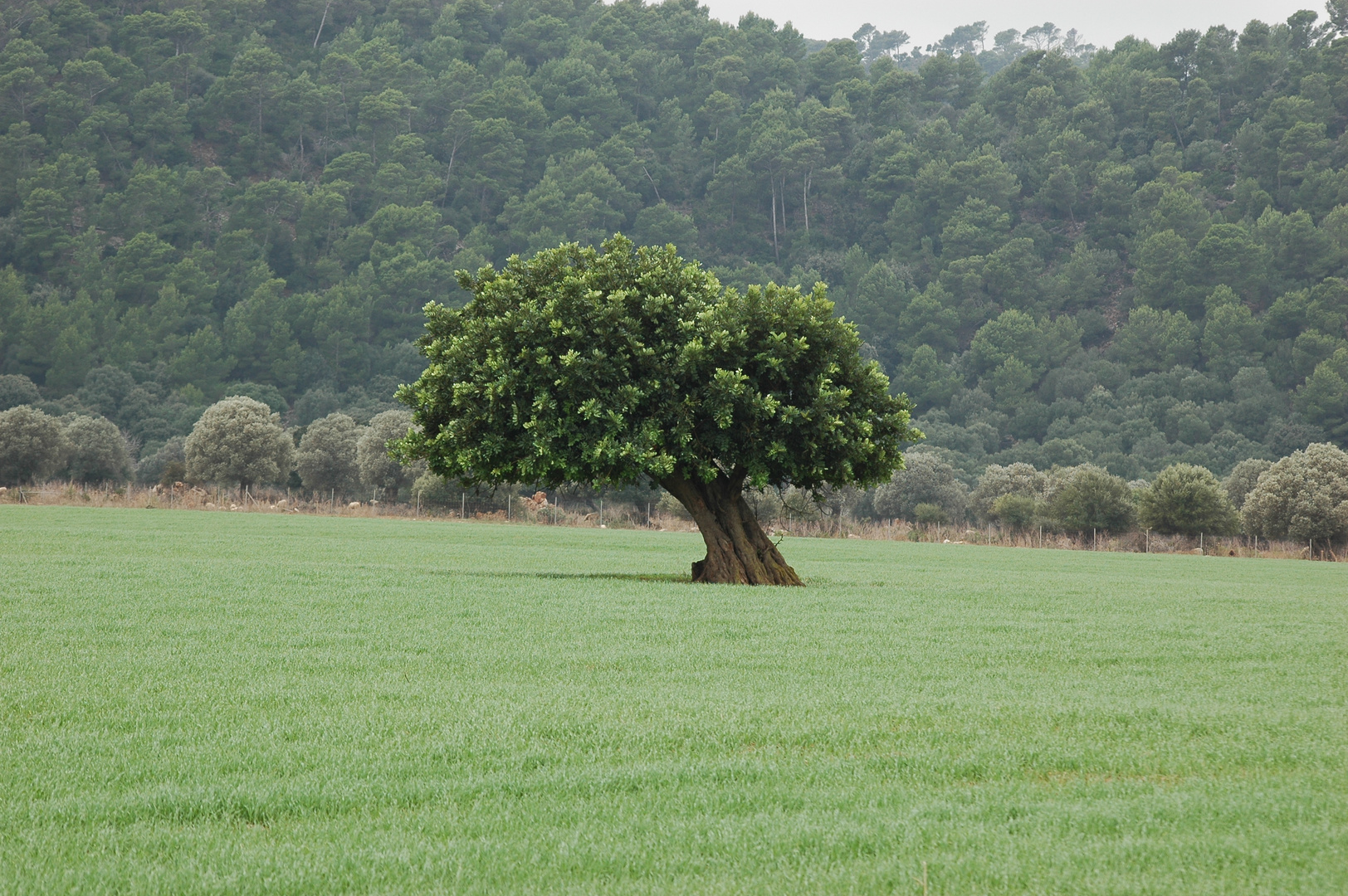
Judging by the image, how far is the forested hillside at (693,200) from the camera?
114 m

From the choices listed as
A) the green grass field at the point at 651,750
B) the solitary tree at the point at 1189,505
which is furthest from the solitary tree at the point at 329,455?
the green grass field at the point at 651,750

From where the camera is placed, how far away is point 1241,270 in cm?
11994

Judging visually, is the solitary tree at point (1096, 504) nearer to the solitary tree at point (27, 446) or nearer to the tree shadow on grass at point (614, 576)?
the tree shadow on grass at point (614, 576)

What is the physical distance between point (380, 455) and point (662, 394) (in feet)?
184

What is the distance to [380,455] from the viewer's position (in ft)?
251

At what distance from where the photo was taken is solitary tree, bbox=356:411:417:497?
76562 mm

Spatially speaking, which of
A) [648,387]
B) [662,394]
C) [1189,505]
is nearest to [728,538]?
[662,394]

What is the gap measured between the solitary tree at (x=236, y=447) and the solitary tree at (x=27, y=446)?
8058 millimetres

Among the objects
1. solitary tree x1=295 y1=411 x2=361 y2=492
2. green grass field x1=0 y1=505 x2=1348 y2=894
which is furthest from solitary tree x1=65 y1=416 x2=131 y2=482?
green grass field x1=0 y1=505 x2=1348 y2=894

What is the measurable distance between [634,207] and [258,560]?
124760 mm

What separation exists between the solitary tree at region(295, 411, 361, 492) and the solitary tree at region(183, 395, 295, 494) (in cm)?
441

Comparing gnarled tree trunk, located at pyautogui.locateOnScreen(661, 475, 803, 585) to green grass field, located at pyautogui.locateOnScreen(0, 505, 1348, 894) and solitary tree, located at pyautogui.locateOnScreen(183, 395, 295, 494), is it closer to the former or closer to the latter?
green grass field, located at pyautogui.locateOnScreen(0, 505, 1348, 894)

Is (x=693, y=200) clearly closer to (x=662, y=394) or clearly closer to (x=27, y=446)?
(x=27, y=446)

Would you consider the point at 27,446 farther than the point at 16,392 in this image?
No
